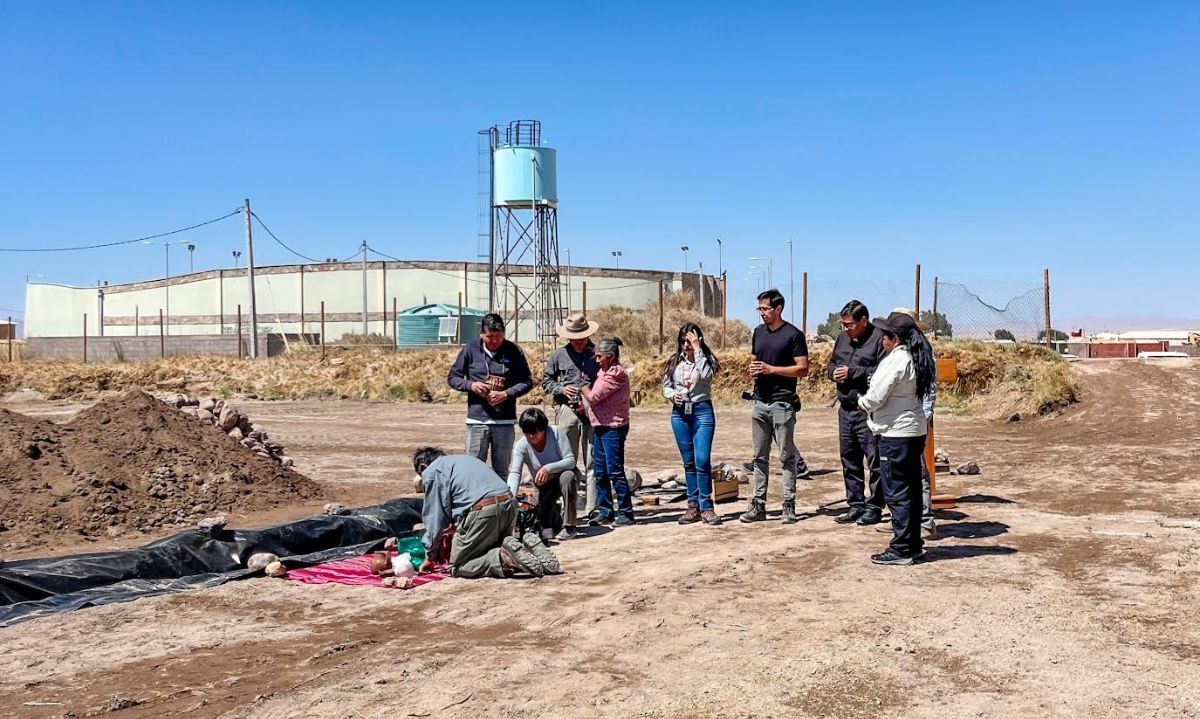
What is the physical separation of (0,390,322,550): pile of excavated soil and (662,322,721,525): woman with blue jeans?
5197 millimetres

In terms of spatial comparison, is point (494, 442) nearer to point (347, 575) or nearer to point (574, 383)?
point (574, 383)

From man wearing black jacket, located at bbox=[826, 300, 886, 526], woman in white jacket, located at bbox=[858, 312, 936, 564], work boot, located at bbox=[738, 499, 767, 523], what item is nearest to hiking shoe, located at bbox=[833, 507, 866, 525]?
man wearing black jacket, located at bbox=[826, 300, 886, 526]

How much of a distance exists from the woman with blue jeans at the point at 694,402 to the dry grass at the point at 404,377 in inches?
492

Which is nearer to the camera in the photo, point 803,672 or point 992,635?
point 803,672

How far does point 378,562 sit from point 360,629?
157 centimetres

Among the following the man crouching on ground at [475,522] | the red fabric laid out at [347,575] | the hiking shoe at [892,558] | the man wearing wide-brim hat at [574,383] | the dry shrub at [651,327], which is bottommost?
the red fabric laid out at [347,575]

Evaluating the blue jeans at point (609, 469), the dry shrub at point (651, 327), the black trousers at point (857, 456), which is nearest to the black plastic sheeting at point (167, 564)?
the blue jeans at point (609, 469)

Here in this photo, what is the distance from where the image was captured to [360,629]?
6.73 m

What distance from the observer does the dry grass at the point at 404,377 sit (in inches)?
860

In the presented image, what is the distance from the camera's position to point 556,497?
9.44 metres

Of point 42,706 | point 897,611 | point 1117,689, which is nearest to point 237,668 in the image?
point 42,706

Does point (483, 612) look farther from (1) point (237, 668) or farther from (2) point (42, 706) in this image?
(2) point (42, 706)

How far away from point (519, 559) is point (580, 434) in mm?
2416

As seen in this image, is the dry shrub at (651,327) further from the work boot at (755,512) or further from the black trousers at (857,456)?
the black trousers at (857,456)
